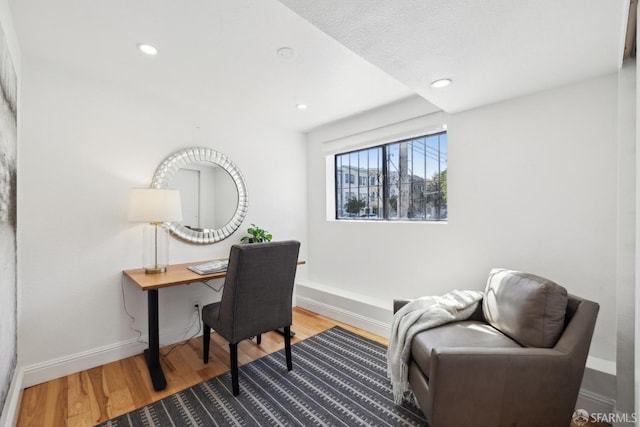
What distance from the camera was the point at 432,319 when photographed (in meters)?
1.86

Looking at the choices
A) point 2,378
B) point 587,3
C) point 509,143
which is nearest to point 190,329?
point 2,378

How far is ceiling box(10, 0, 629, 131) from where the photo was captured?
1295 millimetres

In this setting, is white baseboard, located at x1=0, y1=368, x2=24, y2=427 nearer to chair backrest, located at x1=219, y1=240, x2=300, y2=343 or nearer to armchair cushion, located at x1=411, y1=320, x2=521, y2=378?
chair backrest, located at x1=219, y1=240, x2=300, y2=343

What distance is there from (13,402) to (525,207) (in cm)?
350

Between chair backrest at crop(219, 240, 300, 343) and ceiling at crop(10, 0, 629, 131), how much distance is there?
1.30m

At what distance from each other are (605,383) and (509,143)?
1627mm

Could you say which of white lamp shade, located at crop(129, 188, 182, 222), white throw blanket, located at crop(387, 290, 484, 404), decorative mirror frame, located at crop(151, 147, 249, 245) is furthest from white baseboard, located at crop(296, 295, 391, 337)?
white lamp shade, located at crop(129, 188, 182, 222)

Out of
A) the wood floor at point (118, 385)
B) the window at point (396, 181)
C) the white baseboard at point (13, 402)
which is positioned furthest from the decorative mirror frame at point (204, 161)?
the white baseboard at point (13, 402)

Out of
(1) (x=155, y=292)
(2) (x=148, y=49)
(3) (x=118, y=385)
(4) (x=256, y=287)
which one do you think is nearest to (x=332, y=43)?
(2) (x=148, y=49)

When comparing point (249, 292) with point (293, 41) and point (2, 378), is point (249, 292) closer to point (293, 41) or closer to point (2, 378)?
point (2, 378)

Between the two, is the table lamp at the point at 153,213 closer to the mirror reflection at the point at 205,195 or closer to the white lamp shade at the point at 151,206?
the white lamp shade at the point at 151,206

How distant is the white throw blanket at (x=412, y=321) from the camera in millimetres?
1769

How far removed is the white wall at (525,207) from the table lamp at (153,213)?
1.93 meters

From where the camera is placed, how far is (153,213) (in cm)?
229
